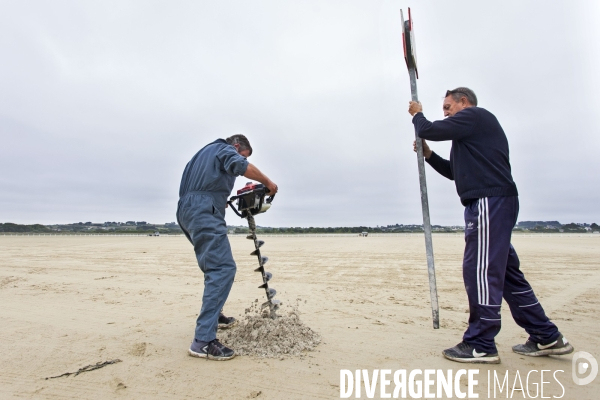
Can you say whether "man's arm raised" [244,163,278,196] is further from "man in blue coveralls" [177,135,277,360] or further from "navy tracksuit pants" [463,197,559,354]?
"navy tracksuit pants" [463,197,559,354]

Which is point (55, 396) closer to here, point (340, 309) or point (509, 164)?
point (340, 309)

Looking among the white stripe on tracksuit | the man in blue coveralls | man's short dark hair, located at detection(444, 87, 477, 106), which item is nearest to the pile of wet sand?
the man in blue coveralls

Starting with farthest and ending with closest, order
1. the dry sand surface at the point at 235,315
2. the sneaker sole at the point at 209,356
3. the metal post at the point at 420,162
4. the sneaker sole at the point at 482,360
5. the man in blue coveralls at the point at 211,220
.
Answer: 1. the metal post at the point at 420,162
2. the man in blue coveralls at the point at 211,220
3. the sneaker sole at the point at 209,356
4. the sneaker sole at the point at 482,360
5. the dry sand surface at the point at 235,315

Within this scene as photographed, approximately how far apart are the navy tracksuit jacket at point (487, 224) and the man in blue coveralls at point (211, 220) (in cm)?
181

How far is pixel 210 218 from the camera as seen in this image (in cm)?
326

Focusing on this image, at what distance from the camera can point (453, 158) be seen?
3.36 m

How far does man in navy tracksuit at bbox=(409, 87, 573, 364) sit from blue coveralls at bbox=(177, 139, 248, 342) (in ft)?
6.51

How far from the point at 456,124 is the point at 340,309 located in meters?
2.99

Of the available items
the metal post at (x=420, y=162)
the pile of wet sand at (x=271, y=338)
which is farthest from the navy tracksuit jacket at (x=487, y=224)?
the pile of wet sand at (x=271, y=338)

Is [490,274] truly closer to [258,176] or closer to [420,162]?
[420,162]

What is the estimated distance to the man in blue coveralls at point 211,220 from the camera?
3.08m

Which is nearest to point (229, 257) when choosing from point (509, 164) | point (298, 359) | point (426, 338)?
point (298, 359)

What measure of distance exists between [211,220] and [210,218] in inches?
0.8

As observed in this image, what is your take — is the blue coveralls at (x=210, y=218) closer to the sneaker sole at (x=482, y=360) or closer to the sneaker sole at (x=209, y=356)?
the sneaker sole at (x=209, y=356)
